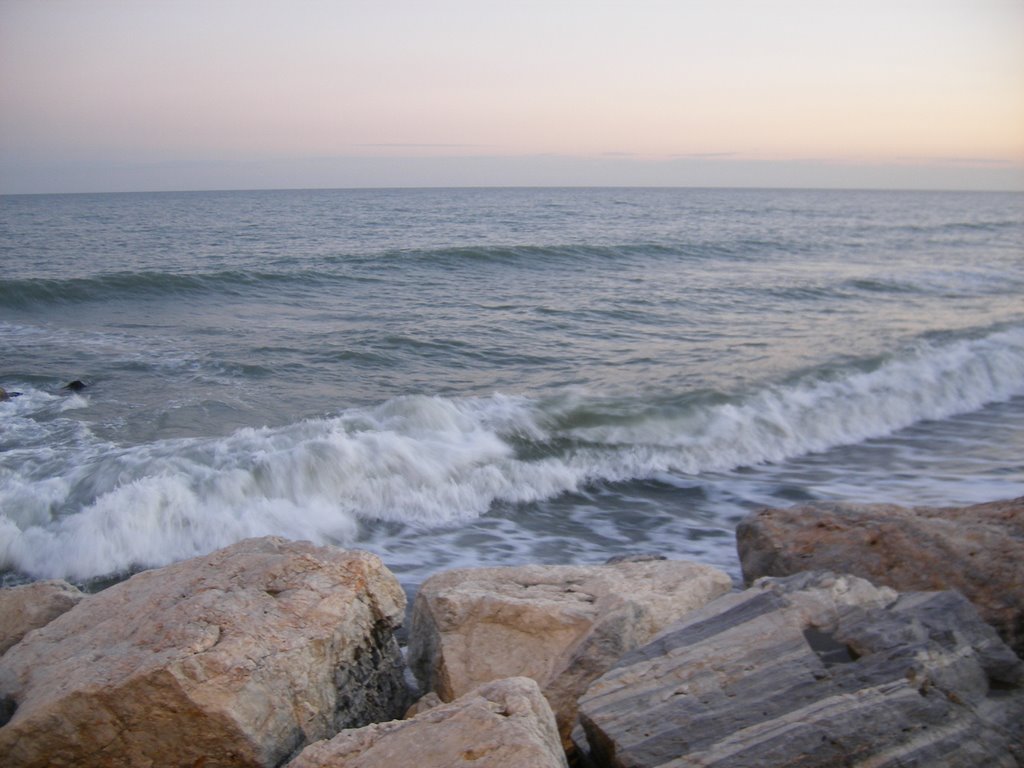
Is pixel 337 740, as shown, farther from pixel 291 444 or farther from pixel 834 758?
pixel 291 444

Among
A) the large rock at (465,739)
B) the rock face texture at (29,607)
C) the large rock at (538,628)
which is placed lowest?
the rock face texture at (29,607)

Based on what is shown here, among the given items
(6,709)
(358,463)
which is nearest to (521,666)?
(6,709)

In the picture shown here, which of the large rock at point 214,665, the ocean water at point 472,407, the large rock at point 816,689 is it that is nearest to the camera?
the large rock at point 816,689

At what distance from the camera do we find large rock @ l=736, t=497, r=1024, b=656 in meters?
4.09

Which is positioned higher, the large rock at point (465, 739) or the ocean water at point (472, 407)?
the large rock at point (465, 739)

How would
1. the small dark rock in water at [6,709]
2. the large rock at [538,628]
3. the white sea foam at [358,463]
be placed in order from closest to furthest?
1. the small dark rock in water at [6,709]
2. the large rock at [538,628]
3. the white sea foam at [358,463]

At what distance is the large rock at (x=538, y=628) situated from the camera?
12.1ft

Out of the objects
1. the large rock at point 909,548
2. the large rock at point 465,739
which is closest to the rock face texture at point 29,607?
the large rock at point 465,739

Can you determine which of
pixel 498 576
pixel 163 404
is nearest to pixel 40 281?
pixel 163 404

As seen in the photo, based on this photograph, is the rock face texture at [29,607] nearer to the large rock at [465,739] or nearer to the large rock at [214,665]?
the large rock at [214,665]

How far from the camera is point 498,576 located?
4.27 m

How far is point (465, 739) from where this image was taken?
2650mm

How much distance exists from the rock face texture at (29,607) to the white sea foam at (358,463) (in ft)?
6.86

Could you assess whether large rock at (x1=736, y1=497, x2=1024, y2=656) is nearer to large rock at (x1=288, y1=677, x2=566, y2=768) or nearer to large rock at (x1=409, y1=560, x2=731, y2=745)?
large rock at (x1=409, y1=560, x2=731, y2=745)
